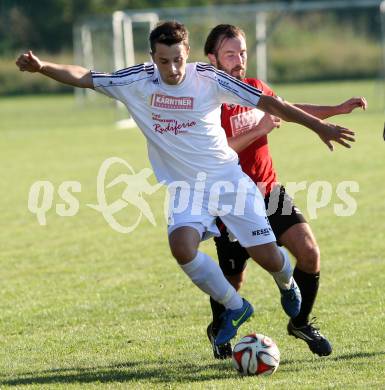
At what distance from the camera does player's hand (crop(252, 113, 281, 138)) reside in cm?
608

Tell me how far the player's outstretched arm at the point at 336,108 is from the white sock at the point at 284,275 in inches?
35.1

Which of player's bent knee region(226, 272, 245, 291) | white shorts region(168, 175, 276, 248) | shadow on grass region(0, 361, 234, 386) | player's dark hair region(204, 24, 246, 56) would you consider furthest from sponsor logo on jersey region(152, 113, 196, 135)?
shadow on grass region(0, 361, 234, 386)

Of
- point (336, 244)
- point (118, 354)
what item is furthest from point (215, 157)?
point (336, 244)

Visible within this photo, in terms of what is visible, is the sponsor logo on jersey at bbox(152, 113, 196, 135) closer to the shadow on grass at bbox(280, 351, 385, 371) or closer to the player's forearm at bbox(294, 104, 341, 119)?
the player's forearm at bbox(294, 104, 341, 119)

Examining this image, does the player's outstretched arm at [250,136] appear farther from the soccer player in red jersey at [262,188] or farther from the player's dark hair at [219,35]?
the player's dark hair at [219,35]

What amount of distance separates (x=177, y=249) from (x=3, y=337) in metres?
1.80

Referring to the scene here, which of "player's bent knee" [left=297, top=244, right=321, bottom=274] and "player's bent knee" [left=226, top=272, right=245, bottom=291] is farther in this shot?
"player's bent knee" [left=226, top=272, right=245, bottom=291]

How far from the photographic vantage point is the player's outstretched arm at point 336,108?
6.05 metres

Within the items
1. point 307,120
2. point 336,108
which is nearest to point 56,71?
point 307,120

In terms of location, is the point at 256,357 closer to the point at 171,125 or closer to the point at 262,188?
the point at 262,188

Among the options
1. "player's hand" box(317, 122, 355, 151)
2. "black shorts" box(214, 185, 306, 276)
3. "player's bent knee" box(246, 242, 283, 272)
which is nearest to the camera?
"player's hand" box(317, 122, 355, 151)

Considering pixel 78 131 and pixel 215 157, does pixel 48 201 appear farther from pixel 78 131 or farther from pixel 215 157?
pixel 78 131

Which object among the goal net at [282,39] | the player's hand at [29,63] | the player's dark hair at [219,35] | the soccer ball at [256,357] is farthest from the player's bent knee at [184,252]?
the goal net at [282,39]

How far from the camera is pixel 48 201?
46.1 feet
